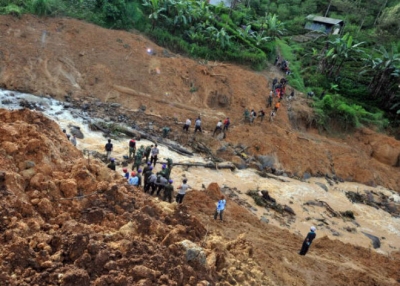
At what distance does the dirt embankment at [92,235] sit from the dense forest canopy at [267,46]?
18.5 meters

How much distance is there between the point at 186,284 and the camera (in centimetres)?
582

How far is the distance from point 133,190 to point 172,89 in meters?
16.1

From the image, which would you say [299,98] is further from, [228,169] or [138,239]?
[138,239]

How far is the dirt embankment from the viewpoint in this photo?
17.0 feet

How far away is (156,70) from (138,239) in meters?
19.3

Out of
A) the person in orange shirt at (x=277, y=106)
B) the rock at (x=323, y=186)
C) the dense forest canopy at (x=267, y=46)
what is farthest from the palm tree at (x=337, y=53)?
the rock at (x=323, y=186)

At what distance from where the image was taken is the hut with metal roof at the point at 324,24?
136 feet

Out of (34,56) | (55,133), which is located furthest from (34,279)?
(34,56)

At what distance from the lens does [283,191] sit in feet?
59.7

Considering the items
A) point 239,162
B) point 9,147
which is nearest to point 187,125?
point 239,162

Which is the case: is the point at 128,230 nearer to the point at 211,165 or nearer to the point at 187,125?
the point at 211,165

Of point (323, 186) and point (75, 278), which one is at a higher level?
point (75, 278)

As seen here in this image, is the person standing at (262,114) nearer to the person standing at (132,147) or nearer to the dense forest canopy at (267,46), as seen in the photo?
the dense forest canopy at (267,46)

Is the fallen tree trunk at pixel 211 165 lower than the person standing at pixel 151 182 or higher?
lower
